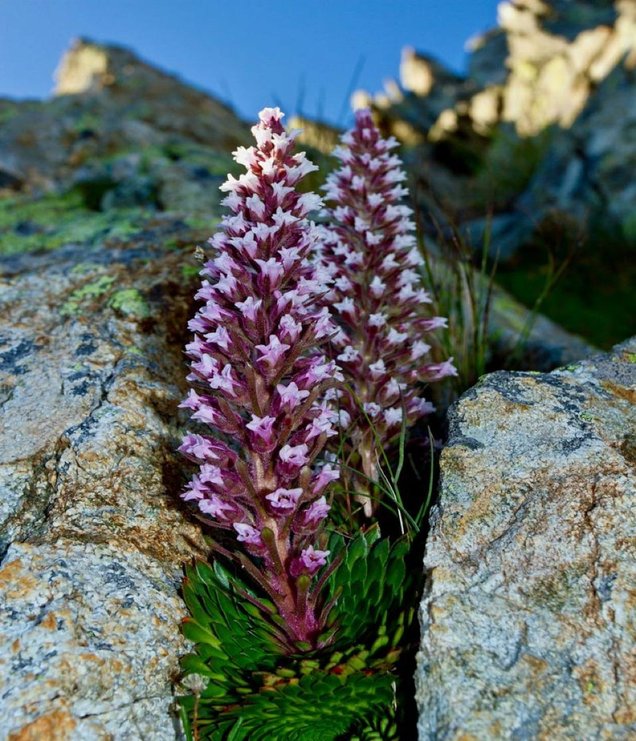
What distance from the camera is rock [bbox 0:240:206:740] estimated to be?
8.81 ft

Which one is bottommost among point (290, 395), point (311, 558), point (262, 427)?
point (311, 558)

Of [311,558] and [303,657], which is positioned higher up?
[311,558]

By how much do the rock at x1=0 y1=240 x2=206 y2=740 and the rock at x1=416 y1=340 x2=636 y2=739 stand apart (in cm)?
128

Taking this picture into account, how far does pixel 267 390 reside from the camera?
2.93 meters

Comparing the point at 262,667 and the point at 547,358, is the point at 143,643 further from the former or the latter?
the point at 547,358

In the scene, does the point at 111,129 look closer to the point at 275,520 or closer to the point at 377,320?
the point at 377,320

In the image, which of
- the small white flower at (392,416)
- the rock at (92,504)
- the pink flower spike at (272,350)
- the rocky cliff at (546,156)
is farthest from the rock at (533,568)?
the rocky cliff at (546,156)

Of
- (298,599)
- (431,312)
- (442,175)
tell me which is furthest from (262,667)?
(442,175)

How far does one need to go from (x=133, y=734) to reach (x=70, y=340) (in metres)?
2.69

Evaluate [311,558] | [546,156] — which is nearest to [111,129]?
[546,156]

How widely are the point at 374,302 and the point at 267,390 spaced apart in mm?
1229

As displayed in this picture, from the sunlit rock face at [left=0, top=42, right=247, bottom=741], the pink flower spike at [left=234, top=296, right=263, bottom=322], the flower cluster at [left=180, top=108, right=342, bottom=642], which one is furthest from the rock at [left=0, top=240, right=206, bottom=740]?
the pink flower spike at [left=234, top=296, right=263, bottom=322]

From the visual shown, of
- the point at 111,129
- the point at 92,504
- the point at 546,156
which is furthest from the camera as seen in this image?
the point at 546,156

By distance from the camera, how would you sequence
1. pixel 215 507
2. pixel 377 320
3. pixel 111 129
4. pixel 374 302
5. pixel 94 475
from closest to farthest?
pixel 215 507
pixel 94 475
pixel 377 320
pixel 374 302
pixel 111 129
